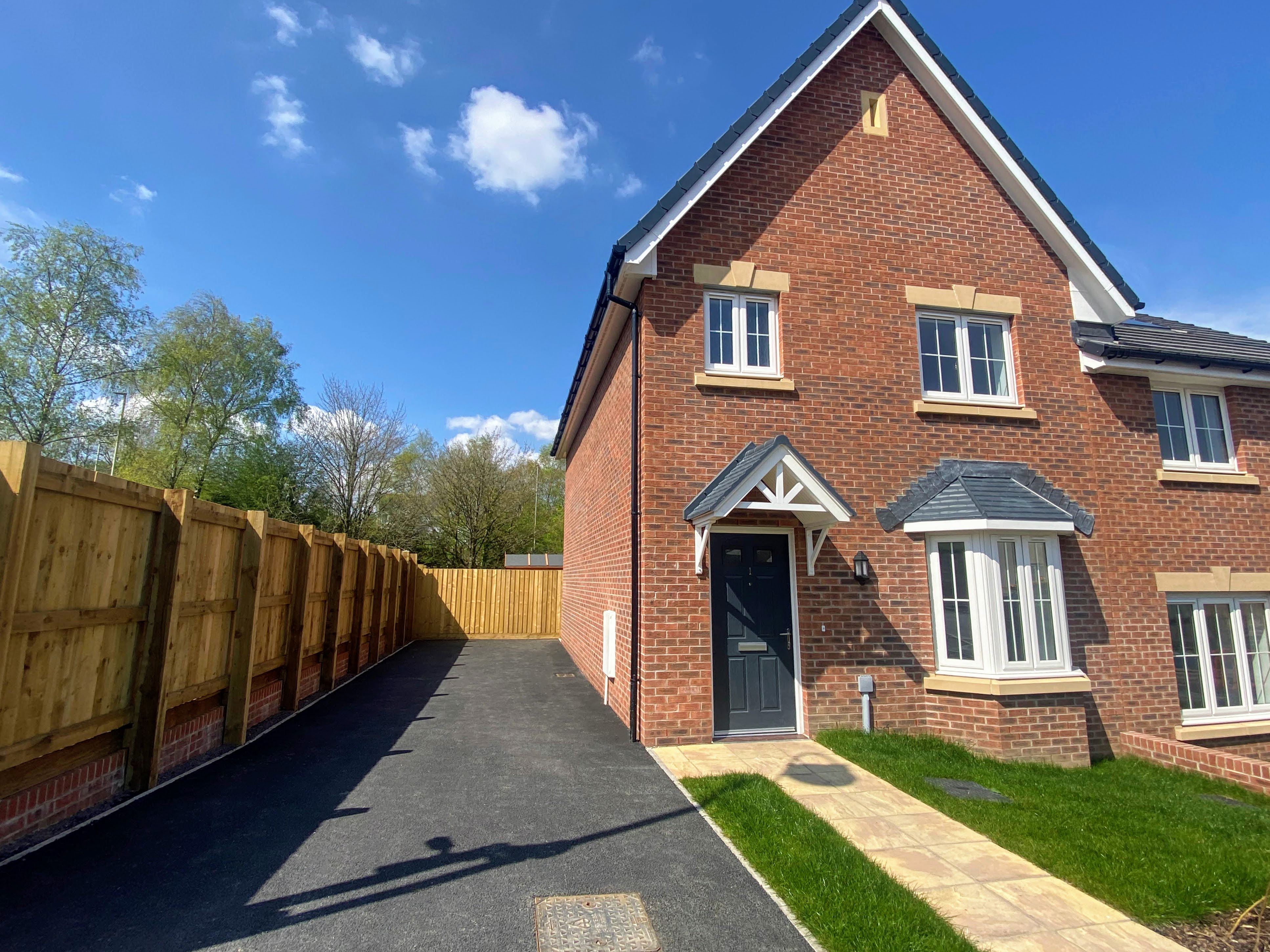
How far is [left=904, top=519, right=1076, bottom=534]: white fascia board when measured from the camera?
286 inches

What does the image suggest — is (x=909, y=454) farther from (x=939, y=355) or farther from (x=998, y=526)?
(x=939, y=355)

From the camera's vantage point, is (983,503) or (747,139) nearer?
(983,503)

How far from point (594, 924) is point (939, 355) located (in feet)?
26.5

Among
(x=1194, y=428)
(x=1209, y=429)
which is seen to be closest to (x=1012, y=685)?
(x=1194, y=428)

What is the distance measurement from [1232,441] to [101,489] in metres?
13.6

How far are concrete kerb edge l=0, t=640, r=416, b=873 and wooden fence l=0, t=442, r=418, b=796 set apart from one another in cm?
14

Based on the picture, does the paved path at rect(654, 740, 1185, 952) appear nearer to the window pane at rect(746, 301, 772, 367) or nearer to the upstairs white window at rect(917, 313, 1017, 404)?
the window pane at rect(746, 301, 772, 367)

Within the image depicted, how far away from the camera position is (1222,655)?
8812mm

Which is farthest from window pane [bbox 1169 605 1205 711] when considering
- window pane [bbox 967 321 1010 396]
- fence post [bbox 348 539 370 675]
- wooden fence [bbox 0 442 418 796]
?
fence post [bbox 348 539 370 675]

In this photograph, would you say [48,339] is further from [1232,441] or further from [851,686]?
[1232,441]

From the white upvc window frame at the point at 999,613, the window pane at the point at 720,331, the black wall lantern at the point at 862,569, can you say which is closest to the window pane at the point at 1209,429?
the white upvc window frame at the point at 999,613

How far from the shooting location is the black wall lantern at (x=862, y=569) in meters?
7.75

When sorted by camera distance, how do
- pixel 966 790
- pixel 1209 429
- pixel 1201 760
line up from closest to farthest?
pixel 966 790
pixel 1201 760
pixel 1209 429

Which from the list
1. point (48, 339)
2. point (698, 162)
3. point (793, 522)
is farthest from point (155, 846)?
point (48, 339)
